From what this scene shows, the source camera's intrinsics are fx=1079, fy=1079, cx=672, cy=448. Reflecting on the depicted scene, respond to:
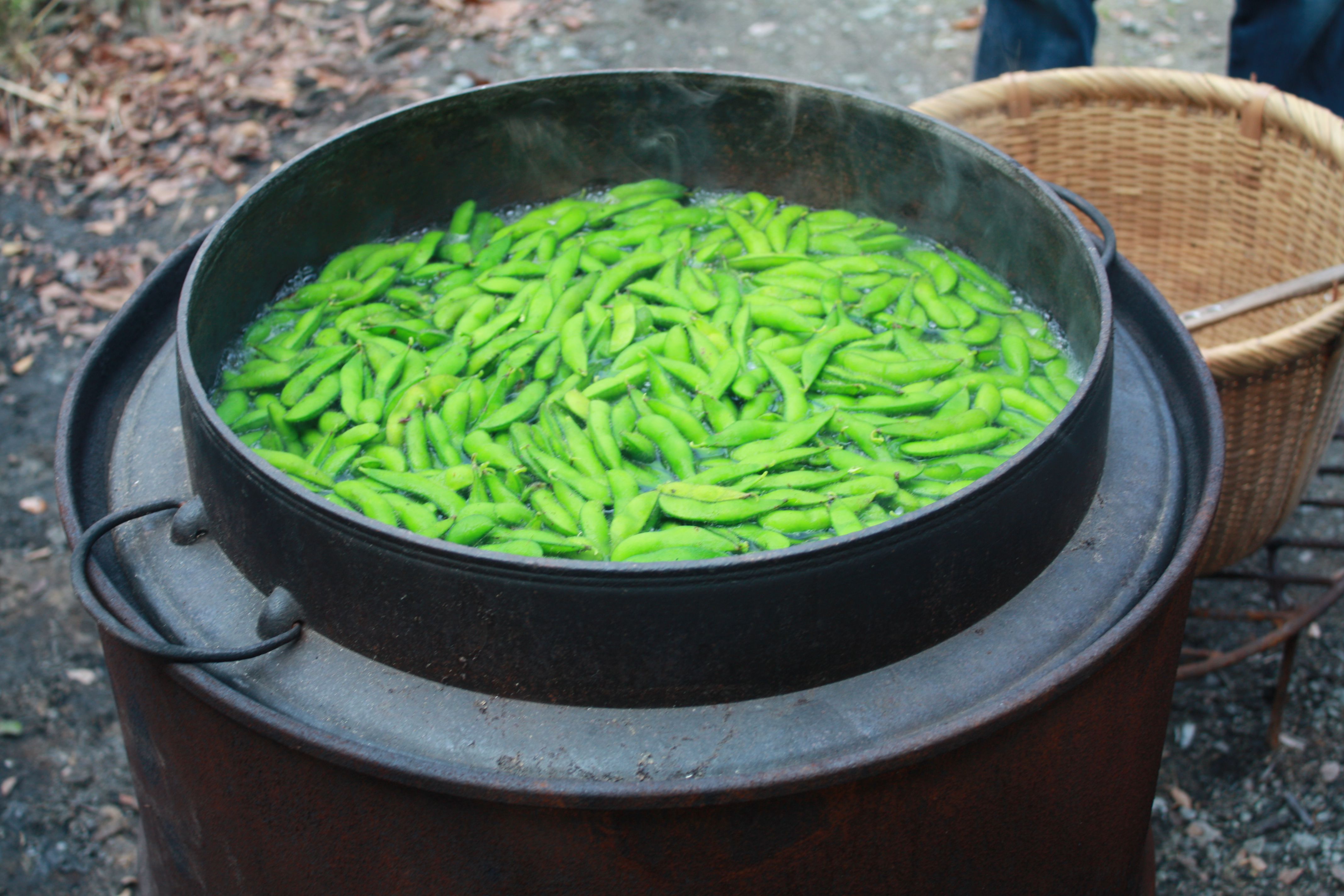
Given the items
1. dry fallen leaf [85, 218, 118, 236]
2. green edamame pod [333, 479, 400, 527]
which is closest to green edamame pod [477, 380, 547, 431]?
green edamame pod [333, 479, 400, 527]

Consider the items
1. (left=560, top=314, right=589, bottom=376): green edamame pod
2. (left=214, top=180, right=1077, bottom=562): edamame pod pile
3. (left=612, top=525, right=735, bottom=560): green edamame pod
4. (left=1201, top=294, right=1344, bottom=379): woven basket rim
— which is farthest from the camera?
(left=1201, top=294, right=1344, bottom=379): woven basket rim

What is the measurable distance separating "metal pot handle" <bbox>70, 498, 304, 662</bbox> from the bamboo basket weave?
192 centimetres

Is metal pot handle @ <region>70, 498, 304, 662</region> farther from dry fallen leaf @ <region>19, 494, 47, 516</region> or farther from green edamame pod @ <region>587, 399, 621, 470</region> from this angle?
dry fallen leaf @ <region>19, 494, 47, 516</region>

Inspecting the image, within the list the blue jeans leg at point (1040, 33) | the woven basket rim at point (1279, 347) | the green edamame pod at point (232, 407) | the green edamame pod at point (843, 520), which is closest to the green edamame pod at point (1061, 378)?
the woven basket rim at point (1279, 347)

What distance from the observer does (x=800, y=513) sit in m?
1.68

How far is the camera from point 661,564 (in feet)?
4.25

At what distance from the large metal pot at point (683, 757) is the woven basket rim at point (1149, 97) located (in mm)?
1188

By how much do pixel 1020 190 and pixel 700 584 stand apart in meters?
1.12

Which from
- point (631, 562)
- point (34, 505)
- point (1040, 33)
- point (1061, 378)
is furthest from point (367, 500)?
point (1040, 33)

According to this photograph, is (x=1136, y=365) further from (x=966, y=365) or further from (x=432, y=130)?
(x=432, y=130)

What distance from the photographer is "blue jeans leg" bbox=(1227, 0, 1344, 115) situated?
3.37 m

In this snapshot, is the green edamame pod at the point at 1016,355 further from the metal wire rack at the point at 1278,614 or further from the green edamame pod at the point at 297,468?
the green edamame pod at the point at 297,468

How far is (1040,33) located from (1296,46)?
783mm

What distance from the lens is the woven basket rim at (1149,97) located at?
2748 millimetres
